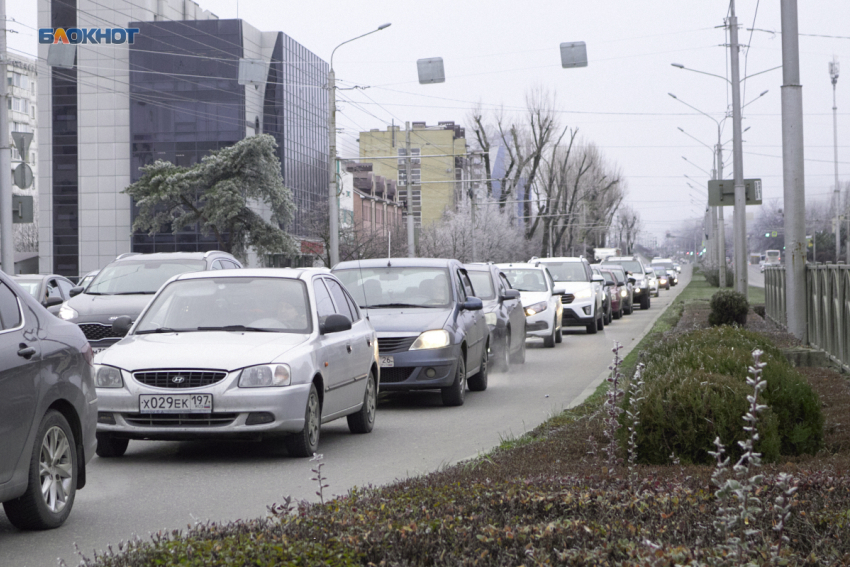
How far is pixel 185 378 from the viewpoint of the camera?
28.6ft

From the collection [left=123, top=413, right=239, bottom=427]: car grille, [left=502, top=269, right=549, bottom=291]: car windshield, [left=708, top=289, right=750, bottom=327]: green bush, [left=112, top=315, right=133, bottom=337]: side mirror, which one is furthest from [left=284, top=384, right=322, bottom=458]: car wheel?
[left=502, top=269, right=549, bottom=291]: car windshield

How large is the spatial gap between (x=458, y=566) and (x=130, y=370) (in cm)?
545

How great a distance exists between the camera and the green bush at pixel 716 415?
6.80m

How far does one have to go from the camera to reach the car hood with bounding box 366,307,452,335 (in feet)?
42.2

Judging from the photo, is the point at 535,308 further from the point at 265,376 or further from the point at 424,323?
the point at 265,376

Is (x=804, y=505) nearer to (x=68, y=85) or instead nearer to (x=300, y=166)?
(x=68, y=85)

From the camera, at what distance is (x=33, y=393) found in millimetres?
6188

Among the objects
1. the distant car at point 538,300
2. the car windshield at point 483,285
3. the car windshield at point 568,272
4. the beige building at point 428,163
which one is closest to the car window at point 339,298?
the car windshield at point 483,285

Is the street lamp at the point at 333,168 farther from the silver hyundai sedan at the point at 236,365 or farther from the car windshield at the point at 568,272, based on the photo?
the silver hyundai sedan at the point at 236,365

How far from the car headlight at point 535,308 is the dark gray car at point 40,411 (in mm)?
16578

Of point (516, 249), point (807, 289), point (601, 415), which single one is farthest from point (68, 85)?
point (601, 415)

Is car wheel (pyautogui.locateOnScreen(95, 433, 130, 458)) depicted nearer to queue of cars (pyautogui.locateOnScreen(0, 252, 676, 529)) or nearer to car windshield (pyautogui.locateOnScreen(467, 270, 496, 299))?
queue of cars (pyautogui.locateOnScreen(0, 252, 676, 529))

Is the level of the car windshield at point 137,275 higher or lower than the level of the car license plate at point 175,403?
higher

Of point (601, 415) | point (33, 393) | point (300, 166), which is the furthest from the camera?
point (300, 166)
